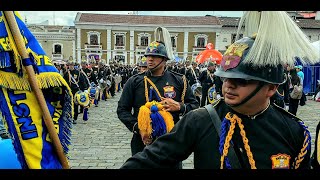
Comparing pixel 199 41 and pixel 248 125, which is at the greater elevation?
pixel 199 41

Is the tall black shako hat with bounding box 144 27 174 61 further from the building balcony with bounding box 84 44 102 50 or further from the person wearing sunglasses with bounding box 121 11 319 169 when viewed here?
the building balcony with bounding box 84 44 102 50

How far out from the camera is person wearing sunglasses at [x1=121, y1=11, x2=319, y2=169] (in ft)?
5.83

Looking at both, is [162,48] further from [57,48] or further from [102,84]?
[57,48]

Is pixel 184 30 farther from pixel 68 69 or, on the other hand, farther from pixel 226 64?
pixel 226 64

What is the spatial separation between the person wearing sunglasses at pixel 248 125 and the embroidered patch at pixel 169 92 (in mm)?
2128

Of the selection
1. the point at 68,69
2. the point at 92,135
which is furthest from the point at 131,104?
the point at 68,69

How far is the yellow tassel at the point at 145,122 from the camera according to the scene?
3653 mm

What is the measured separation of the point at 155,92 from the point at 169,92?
0.57 feet

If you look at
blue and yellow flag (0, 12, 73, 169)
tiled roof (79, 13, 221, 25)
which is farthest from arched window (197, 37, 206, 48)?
blue and yellow flag (0, 12, 73, 169)

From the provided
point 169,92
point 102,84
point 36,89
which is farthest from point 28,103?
point 102,84

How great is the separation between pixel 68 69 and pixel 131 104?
7.69 metres

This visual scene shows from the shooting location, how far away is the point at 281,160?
1782 mm

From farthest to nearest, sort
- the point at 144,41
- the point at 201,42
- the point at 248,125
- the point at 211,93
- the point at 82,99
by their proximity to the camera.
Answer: the point at 201,42, the point at 144,41, the point at 211,93, the point at 82,99, the point at 248,125

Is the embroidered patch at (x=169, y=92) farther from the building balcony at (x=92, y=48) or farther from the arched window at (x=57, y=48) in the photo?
the arched window at (x=57, y=48)
